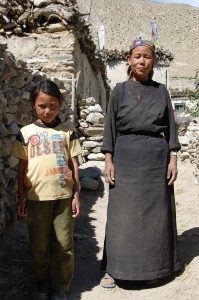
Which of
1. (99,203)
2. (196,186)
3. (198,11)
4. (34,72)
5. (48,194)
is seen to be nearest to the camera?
(48,194)

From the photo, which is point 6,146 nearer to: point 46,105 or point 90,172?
point 46,105

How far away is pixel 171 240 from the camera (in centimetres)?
278

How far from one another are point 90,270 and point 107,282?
0.34 meters

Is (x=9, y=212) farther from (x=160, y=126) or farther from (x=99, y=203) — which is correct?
(x=99, y=203)

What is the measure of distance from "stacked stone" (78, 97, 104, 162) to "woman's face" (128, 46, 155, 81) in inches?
167

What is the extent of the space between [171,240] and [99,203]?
2.31 metres

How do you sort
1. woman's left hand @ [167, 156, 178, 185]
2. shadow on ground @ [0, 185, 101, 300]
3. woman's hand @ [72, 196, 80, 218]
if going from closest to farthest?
woman's hand @ [72, 196, 80, 218], shadow on ground @ [0, 185, 101, 300], woman's left hand @ [167, 156, 178, 185]

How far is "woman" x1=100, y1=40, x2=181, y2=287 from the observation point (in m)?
2.67

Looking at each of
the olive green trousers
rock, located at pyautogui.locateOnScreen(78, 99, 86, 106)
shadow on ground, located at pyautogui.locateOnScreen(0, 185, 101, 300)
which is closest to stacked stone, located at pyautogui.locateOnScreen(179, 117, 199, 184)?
rock, located at pyautogui.locateOnScreen(78, 99, 86, 106)

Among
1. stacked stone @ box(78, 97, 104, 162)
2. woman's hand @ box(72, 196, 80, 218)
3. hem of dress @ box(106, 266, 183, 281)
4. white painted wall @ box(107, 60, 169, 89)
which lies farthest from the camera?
white painted wall @ box(107, 60, 169, 89)

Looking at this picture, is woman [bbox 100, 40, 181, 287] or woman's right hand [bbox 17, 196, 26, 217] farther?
woman [bbox 100, 40, 181, 287]

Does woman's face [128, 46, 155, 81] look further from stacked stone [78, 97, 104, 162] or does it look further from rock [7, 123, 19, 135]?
stacked stone [78, 97, 104, 162]

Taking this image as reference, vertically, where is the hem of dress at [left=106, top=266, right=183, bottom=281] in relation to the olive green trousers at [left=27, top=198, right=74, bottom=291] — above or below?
below

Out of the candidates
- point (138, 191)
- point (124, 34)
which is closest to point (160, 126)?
point (138, 191)
